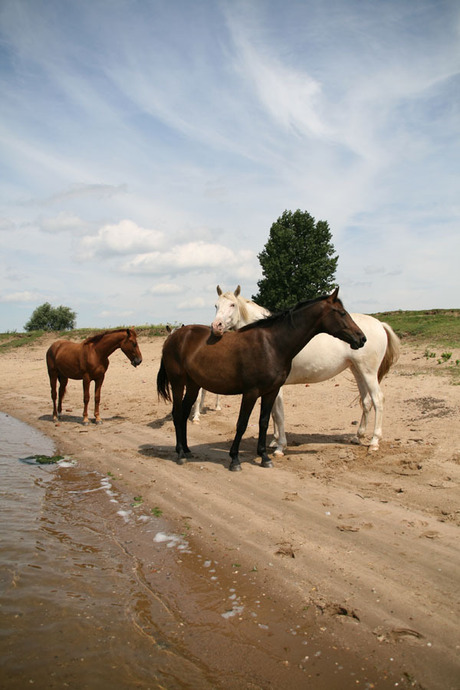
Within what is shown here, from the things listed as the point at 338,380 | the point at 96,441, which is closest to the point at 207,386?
the point at 96,441

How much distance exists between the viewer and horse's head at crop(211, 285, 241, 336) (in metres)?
7.21

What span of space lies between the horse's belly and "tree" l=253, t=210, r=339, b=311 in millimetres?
25964

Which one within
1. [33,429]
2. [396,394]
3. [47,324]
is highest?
[47,324]

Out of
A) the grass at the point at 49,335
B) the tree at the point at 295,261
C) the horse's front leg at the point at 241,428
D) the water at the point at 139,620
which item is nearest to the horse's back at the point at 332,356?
the horse's front leg at the point at 241,428

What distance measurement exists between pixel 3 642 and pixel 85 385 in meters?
8.40

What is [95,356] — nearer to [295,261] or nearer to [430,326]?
[430,326]

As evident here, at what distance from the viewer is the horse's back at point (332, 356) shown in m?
7.99

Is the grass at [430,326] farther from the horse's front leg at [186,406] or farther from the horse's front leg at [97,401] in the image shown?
the horse's front leg at [97,401]

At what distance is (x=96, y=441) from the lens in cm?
918

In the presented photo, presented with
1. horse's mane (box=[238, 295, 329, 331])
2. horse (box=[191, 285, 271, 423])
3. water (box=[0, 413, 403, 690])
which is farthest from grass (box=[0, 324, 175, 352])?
water (box=[0, 413, 403, 690])

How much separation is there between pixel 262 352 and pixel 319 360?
1616 mm

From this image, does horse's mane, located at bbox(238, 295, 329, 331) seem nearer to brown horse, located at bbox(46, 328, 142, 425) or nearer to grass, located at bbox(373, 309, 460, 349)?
brown horse, located at bbox(46, 328, 142, 425)

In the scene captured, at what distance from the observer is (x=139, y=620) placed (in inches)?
129

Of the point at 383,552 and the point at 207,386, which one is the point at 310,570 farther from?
the point at 207,386
